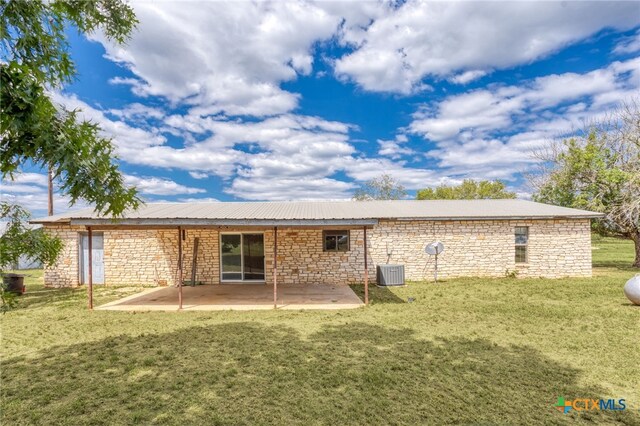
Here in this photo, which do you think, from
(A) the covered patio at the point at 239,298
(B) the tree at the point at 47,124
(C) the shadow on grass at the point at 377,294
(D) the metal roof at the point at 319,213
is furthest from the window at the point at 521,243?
(B) the tree at the point at 47,124

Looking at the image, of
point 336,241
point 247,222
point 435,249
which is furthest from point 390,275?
point 247,222

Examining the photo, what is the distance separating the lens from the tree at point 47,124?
2.45m

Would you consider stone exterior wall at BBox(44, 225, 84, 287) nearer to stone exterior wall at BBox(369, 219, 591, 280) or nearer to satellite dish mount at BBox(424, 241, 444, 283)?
stone exterior wall at BBox(369, 219, 591, 280)

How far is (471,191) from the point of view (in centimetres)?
3847

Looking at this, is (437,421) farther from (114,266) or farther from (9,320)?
(114,266)

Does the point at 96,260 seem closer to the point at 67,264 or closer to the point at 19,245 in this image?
the point at 67,264

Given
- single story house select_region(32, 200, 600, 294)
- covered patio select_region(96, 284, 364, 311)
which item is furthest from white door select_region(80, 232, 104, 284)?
covered patio select_region(96, 284, 364, 311)

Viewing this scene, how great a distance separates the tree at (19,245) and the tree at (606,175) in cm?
1960

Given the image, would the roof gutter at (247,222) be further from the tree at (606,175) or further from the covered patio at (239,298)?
the tree at (606,175)

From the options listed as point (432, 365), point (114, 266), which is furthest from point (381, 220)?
point (114, 266)

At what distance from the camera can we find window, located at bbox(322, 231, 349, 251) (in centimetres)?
1250

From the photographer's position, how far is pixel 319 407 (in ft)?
12.4

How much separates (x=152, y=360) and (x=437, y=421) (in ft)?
13.6

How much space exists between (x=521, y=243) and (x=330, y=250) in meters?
7.54
